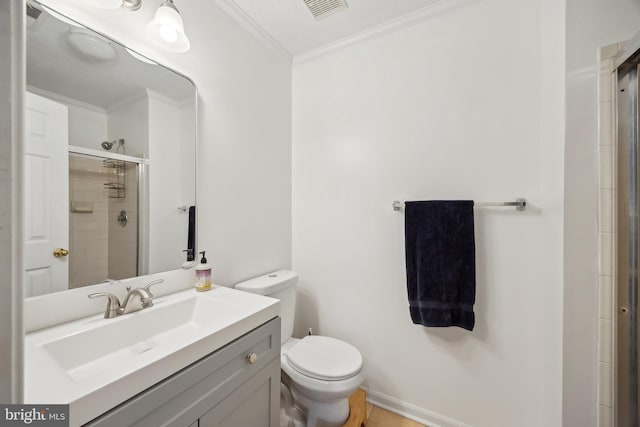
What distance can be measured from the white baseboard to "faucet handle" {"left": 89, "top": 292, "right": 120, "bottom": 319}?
1.44 m

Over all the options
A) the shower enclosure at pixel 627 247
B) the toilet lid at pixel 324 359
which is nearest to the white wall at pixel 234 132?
the toilet lid at pixel 324 359

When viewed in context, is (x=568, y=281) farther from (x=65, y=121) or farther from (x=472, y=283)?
(x=65, y=121)

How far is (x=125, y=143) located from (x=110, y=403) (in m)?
0.90

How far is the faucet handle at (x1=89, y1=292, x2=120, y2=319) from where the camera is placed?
0.88 meters

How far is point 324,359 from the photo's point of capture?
4.29 feet

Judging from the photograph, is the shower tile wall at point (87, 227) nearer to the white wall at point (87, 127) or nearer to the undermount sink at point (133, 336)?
the white wall at point (87, 127)

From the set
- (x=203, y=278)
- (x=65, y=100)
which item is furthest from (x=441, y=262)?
(x=65, y=100)

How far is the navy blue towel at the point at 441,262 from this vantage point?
128cm

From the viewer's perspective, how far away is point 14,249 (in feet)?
1.05

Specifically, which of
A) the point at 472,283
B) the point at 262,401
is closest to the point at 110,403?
the point at 262,401

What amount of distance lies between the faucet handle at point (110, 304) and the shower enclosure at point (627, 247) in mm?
1835

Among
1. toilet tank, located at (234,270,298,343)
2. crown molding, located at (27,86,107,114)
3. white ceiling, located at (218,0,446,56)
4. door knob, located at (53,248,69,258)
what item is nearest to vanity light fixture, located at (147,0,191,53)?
crown molding, located at (27,86,107,114)

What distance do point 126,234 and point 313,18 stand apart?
1.53m

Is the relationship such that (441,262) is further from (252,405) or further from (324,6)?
(324,6)
